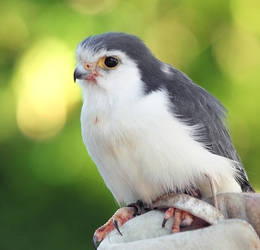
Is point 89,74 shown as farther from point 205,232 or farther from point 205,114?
point 205,232

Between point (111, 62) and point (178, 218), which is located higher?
point (111, 62)

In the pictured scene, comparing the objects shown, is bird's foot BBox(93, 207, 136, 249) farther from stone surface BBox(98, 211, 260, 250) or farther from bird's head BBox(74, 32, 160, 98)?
bird's head BBox(74, 32, 160, 98)

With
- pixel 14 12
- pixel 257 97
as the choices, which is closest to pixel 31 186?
pixel 14 12

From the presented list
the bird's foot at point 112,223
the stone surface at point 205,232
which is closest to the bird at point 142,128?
the bird's foot at point 112,223

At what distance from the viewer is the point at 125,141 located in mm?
3252

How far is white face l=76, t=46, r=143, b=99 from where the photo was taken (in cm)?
336

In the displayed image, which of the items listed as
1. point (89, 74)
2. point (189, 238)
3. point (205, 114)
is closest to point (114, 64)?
point (89, 74)

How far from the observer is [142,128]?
3.22m

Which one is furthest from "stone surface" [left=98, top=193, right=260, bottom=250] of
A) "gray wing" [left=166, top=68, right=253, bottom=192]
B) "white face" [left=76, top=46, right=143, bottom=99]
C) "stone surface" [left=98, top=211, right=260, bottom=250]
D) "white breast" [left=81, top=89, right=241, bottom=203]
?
"white face" [left=76, top=46, right=143, bottom=99]

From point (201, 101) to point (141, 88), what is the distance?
1.22 feet

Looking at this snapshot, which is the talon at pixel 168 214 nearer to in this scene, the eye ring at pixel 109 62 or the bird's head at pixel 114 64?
the bird's head at pixel 114 64

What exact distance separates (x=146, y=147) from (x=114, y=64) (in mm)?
437

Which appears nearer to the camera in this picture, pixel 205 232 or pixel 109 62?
pixel 205 232

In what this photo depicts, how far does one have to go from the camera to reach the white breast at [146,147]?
323 centimetres
